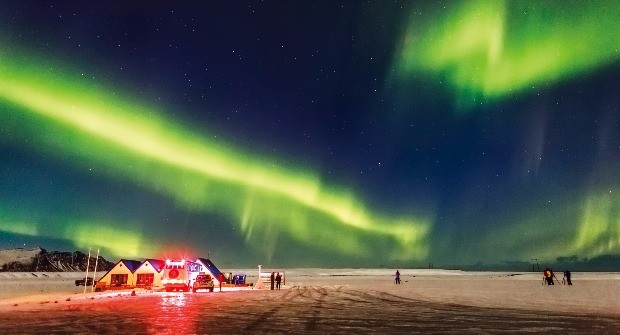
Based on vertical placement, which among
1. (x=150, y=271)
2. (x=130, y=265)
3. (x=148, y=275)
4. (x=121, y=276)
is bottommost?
(x=121, y=276)

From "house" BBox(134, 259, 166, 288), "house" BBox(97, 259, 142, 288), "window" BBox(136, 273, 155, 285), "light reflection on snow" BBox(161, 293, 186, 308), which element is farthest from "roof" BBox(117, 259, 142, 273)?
"light reflection on snow" BBox(161, 293, 186, 308)

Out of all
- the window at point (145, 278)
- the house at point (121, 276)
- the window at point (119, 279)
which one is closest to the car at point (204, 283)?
the window at point (145, 278)

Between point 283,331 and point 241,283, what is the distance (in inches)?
2202

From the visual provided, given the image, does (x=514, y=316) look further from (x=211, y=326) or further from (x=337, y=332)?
(x=211, y=326)

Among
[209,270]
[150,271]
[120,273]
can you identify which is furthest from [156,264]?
[209,270]

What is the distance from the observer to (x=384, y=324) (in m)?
A: 19.4

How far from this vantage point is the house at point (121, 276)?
63.6 m

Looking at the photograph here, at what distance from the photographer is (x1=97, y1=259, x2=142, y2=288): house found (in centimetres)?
6361

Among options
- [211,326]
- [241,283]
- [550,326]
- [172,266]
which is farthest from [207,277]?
[550,326]

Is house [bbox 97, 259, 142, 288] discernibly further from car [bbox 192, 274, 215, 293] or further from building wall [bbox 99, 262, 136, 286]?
car [bbox 192, 274, 215, 293]

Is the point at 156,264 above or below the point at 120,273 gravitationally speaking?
above

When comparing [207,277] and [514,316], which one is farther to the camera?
[207,277]

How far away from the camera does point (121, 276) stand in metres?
→ 64.5

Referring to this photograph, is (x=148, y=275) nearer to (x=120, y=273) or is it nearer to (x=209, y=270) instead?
(x=120, y=273)
